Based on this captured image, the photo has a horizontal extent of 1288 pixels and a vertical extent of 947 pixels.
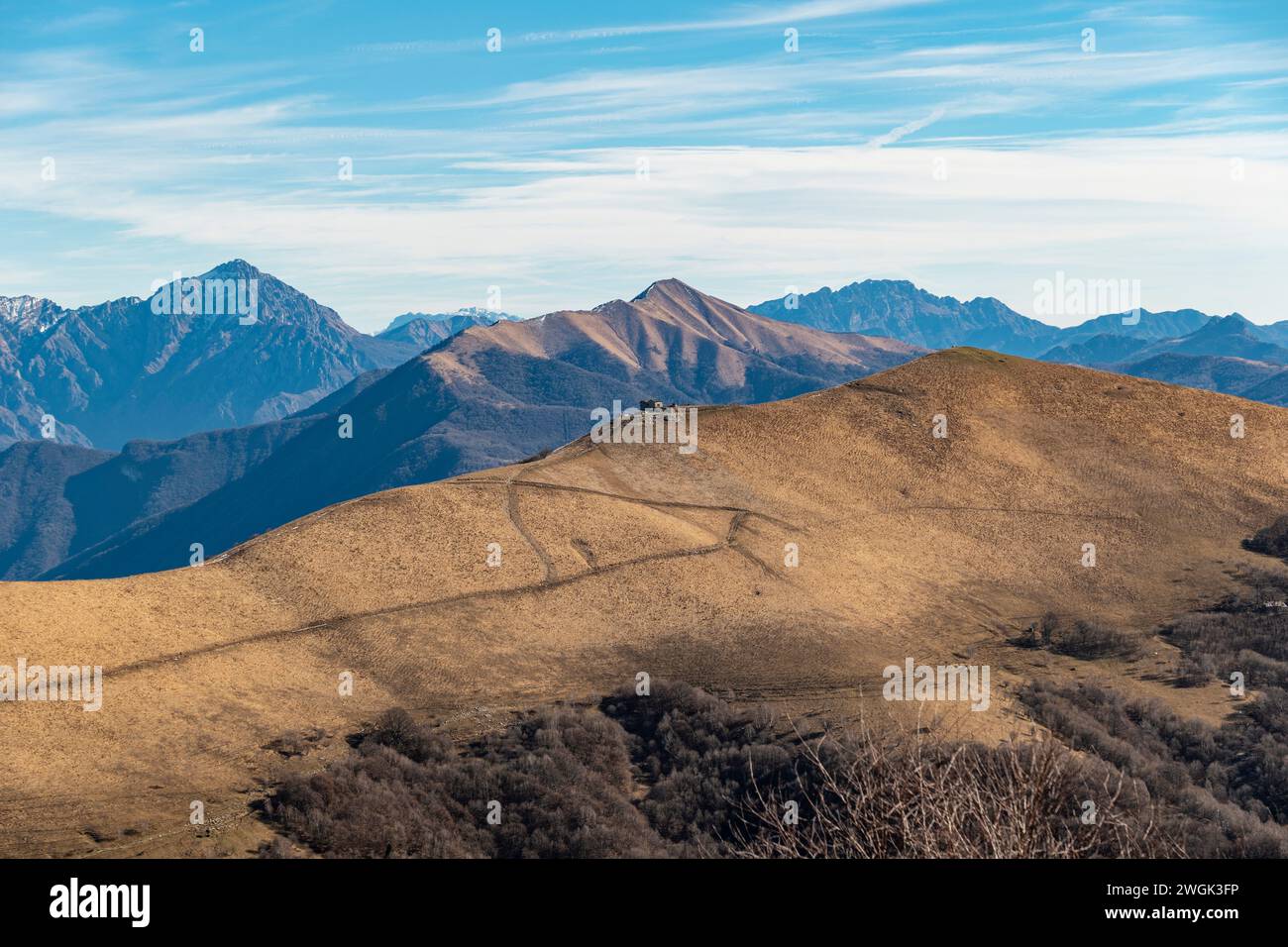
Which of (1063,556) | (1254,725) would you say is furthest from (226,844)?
(1063,556)

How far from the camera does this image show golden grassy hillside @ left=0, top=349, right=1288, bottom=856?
49375 mm

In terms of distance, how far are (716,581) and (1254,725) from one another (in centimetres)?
3160

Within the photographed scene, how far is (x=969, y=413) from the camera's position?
108m

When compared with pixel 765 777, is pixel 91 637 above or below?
above

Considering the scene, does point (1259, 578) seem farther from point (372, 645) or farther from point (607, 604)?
point (372, 645)

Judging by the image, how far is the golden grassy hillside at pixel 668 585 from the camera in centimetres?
4938

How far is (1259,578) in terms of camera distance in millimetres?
80812

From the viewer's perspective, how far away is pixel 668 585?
236ft

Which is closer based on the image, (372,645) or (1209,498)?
(372,645)
